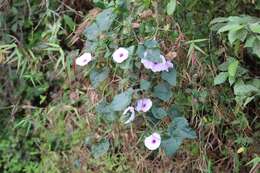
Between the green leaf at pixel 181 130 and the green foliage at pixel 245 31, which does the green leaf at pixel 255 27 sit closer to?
the green foliage at pixel 245 31

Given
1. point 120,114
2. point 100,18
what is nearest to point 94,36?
point 100,18

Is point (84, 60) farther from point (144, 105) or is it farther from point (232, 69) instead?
point (232, 69)

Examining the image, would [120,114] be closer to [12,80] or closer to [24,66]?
[24,66]

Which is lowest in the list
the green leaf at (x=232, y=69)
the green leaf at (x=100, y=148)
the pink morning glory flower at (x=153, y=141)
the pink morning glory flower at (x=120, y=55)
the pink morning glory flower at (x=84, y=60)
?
the green leaf at (x=100, y=148)

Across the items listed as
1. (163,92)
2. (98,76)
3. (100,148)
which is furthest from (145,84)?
(100,148)

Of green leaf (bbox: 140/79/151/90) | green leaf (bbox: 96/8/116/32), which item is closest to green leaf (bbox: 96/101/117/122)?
green leaf (bbox: 140/79/151/90)

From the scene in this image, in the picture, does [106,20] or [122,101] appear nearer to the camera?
[122,101]

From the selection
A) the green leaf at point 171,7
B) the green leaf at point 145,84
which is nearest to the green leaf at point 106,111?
the green leaf at point 145,84
